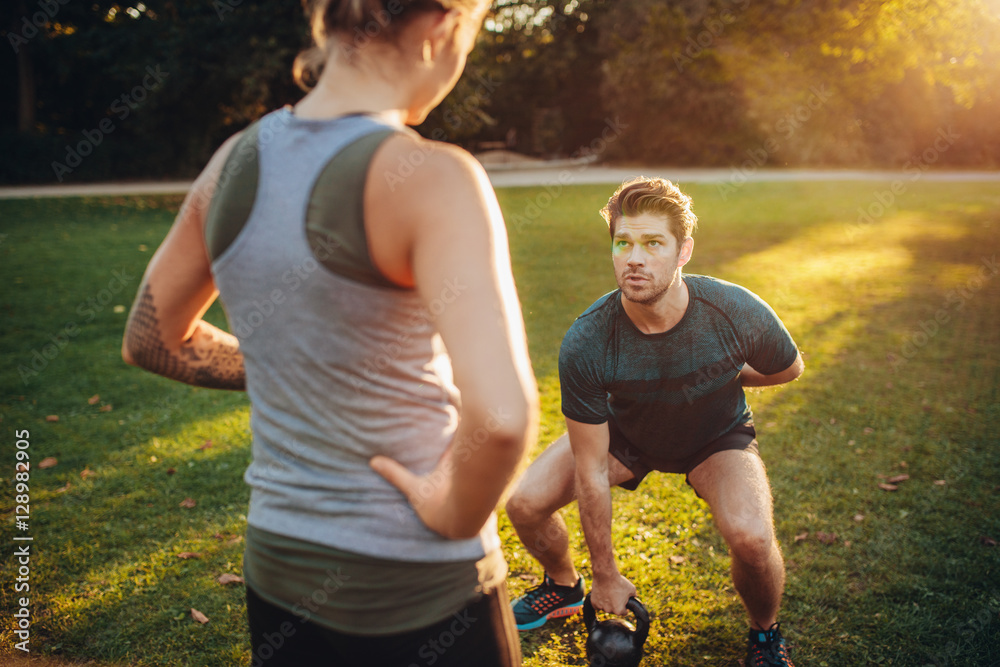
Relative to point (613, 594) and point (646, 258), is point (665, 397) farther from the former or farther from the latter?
point (613, 594)

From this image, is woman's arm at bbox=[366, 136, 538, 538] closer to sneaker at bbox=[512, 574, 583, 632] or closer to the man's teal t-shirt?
the man's teal t-shirt

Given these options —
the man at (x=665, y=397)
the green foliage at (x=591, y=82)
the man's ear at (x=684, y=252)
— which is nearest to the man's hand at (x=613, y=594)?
the man at (x=665, y=397)

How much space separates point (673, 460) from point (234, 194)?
9.09ft

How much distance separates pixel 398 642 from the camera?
1.23 metres

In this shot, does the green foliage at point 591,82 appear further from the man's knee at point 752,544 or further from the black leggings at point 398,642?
the black leggings at point 398,642

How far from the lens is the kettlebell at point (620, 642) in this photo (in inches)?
114

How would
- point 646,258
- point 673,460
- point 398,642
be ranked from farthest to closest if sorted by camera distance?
point 673,460 → point 646,258 → point 398,642

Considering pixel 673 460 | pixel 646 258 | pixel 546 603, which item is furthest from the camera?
pixel 546 603

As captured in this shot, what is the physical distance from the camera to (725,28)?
Result: 34.3ft

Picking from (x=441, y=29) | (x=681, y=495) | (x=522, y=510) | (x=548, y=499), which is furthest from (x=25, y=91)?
(x=441, y=29)

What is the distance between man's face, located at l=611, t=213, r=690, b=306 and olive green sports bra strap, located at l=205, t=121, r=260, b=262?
7.14ft

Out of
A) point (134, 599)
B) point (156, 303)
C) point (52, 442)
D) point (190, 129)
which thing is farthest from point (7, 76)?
point (156, 303)

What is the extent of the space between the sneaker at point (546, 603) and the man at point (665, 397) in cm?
39

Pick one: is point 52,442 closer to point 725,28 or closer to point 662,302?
point 662,302
